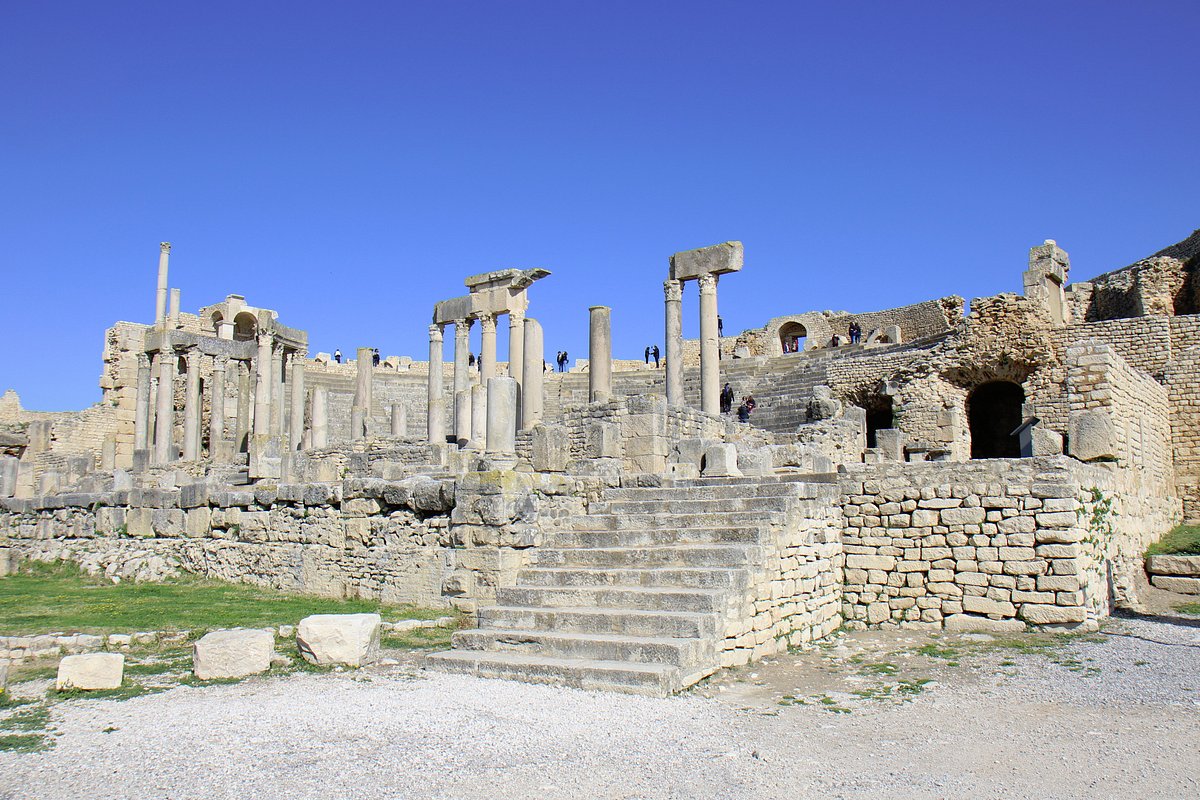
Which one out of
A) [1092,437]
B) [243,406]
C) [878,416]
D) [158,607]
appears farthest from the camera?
[243,406]

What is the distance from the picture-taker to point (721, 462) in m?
13.0

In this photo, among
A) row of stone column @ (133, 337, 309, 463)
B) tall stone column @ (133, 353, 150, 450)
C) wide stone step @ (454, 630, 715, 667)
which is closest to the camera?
wide stone step @ (454, 630, 715, 667)

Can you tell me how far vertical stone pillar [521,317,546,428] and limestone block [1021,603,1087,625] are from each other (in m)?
14.7

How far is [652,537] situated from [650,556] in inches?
21.7

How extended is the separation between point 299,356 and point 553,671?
99.5 feet

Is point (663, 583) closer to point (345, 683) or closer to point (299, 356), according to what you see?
point (345, 683)

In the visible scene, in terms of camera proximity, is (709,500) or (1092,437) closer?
(709,500)

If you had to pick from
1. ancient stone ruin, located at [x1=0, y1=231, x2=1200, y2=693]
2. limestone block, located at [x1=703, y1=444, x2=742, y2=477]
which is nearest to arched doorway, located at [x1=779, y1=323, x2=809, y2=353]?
ancient stone ruin, located at [x1=0, y1=231, x2=1200, y2=693]

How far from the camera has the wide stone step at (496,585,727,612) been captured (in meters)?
8.07

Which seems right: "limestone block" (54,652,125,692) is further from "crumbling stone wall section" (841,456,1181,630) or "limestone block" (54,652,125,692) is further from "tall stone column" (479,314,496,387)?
"tall stone column" (479,314,496,387)

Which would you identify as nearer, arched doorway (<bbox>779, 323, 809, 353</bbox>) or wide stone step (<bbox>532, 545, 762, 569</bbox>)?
wide stone step (<bbox>532, 545, 762, 569</bbox>)

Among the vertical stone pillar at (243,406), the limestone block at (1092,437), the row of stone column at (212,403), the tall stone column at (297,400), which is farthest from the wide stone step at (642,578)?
the vertical stone pillar at (243,406)

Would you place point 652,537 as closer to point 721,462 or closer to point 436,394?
point 721,462

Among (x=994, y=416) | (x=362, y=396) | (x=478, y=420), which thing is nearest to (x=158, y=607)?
(x=478, y=420)
